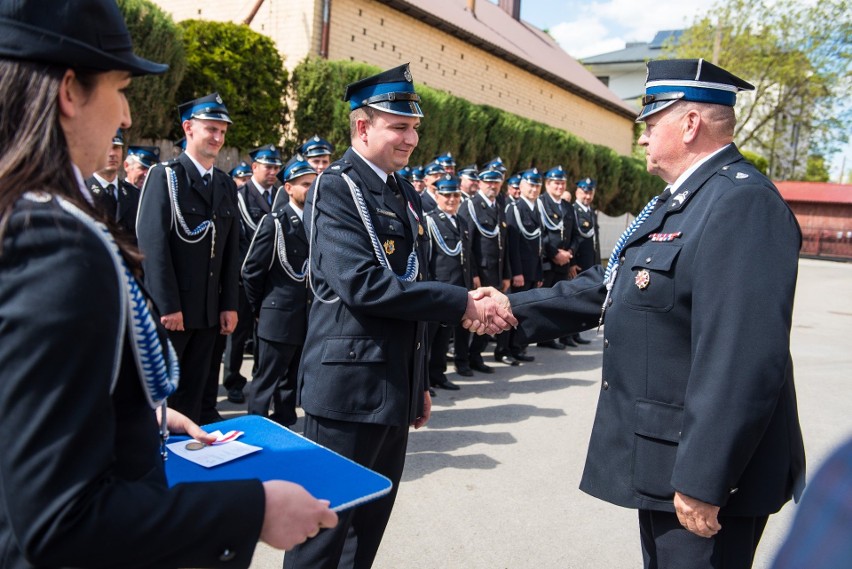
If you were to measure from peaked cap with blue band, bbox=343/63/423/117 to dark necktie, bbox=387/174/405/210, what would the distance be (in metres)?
0.28

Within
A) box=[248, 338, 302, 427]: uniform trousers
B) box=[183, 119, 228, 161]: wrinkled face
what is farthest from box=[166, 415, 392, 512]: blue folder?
box=[248, 338, 302, 427]: uniform trousers

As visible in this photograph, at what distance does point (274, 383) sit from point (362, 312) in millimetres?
2908

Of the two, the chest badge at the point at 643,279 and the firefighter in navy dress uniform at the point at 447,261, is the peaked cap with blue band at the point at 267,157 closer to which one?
the firefighter in navy dress uniform at the point at 447,261

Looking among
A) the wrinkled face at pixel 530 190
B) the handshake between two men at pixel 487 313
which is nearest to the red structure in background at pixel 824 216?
the wrinkled face at pixel 530 190

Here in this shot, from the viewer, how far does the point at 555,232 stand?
32.4 feet

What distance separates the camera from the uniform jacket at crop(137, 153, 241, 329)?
4.23 m

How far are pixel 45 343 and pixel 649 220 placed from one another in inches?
74.4

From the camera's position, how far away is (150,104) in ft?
30.6

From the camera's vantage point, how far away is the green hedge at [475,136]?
12.4 metres

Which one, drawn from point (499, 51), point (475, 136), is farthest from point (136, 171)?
point (499, 51)

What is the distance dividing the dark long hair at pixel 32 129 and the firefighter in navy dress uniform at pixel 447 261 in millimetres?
5692

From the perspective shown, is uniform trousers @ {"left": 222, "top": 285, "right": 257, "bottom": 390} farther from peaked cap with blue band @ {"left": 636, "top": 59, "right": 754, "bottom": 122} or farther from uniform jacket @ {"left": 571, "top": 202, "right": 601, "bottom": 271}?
uniform jacket @ {"left": 571, "top": 202, "right": 601, "bottom": 271}

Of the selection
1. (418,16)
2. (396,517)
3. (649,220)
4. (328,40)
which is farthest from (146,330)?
(418,16)

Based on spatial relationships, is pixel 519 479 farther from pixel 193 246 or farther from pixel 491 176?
pixel 491 176
